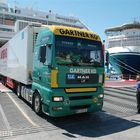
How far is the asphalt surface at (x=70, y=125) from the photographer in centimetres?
751

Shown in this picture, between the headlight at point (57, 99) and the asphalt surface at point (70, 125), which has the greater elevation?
the headlight at point (57, 99)

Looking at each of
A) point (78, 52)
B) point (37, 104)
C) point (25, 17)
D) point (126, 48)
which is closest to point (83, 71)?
point (78, 52)

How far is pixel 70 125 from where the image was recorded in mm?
8719

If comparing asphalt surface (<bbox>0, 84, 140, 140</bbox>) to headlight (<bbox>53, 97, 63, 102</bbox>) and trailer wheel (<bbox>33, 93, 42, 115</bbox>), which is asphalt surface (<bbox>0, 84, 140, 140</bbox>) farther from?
headlight (<bbox>53, 97, 63, 102</bbox>)

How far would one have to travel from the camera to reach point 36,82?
9938 millimetres

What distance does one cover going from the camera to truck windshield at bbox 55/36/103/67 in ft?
28.1

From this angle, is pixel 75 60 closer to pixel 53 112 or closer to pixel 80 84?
pixel 80 84

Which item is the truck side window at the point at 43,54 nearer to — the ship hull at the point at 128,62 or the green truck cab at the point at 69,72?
the green truck cab at the point at 69,72

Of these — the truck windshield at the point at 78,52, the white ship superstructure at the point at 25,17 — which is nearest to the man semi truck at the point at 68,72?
the truck windshield at the point at 78,52

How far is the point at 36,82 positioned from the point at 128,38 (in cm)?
3395

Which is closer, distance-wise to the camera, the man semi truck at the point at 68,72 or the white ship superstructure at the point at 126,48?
the man semi truck at the point at 68,72

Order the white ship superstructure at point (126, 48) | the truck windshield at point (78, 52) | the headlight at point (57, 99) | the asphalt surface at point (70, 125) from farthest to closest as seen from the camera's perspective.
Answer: the white ship superstructure at point (126, 48) < the truck windshield at point (78, 52) < the headlight at point (57, 99) < the asphalt surface at point (70, 125)

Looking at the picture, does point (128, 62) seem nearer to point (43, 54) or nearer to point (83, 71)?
point (83, 71)

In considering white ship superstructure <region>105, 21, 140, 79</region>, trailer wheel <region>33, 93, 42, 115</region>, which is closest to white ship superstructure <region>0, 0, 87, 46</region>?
white ship superstructure <region>105, 21, 140, 79</region>
